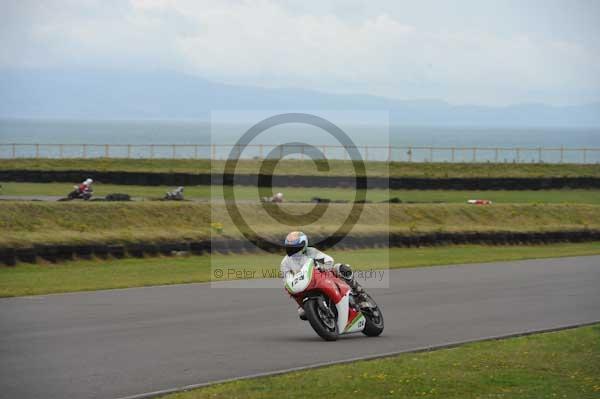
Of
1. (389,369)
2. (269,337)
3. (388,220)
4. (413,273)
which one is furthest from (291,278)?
(388,220)

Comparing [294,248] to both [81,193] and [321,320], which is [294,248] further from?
[81,193]

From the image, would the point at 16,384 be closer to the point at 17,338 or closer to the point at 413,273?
the point at 17,338

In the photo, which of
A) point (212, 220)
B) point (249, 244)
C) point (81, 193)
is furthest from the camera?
point (81, 193)

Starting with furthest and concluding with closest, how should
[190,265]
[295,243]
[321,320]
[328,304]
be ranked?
1. [190,265]
2. [328,304]
3. [295,243]
4. [321,320]

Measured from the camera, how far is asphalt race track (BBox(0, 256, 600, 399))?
9820mm

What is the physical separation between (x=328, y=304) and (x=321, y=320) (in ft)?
0.98

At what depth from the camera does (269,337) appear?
41.5 feet

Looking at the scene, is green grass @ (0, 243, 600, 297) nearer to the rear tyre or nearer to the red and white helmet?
the red and white helmet

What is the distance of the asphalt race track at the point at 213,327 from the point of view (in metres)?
9.82

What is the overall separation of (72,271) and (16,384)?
12.0m

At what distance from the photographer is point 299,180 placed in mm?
47844

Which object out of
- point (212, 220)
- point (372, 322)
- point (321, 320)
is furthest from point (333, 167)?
point (321, 320)

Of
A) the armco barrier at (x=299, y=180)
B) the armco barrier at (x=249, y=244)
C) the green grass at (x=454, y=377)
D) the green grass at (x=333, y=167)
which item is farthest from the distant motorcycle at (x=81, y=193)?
the green grass at (x=454, y=377)

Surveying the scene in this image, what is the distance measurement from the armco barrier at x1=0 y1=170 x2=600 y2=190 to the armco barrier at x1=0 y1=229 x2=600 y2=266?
637 inches
